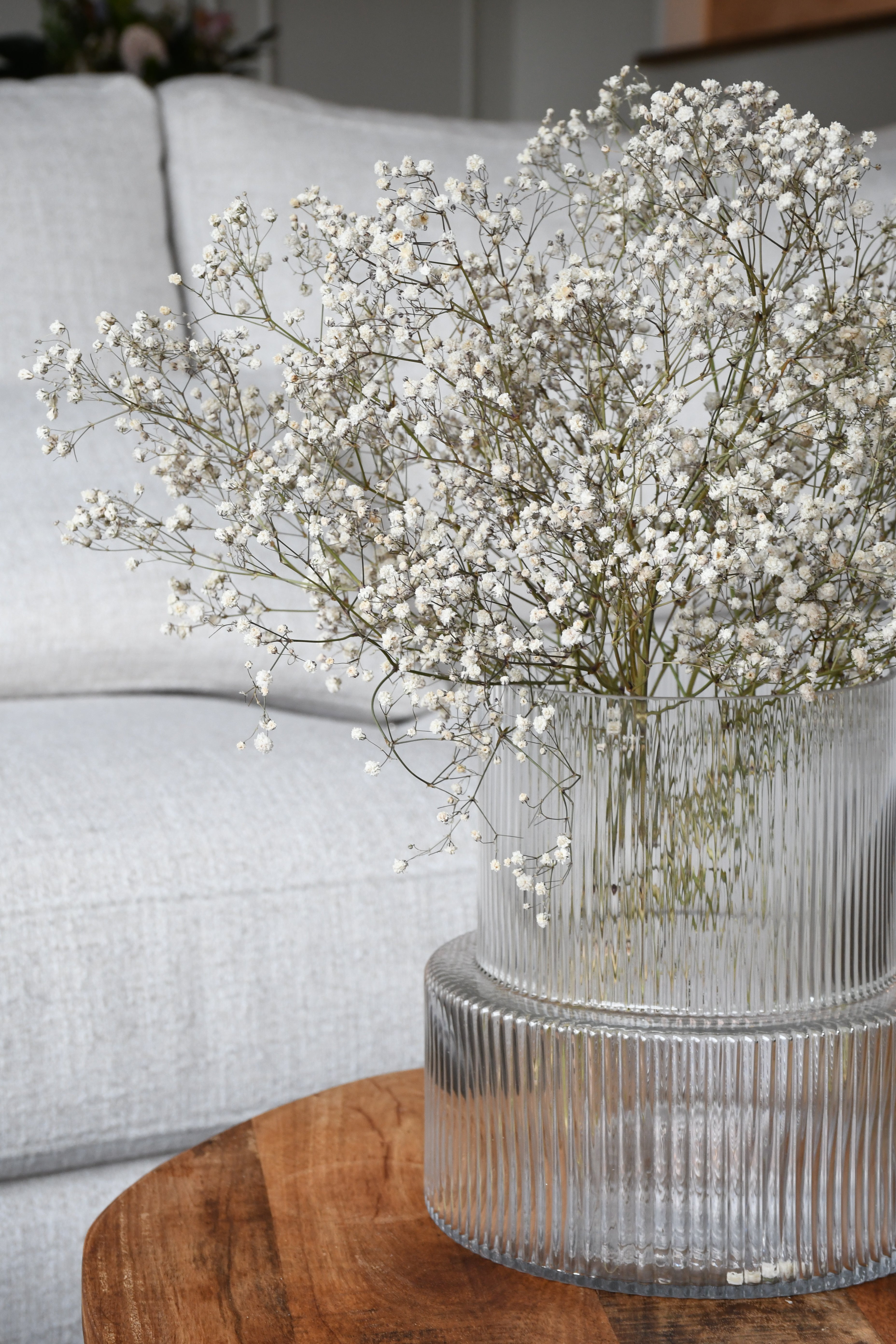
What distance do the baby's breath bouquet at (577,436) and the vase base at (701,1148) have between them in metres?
0.09

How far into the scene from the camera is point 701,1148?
0.58 metres

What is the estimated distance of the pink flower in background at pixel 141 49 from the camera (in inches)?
105

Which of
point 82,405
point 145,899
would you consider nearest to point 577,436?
point 145,899

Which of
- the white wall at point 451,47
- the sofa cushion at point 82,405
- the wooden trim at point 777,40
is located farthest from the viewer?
the white wall at point 451,47

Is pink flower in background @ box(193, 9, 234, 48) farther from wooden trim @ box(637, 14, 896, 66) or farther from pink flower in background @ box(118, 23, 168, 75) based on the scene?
wooden trim @ box(637, 14, 896, 66)

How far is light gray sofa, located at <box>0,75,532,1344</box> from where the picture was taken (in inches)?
37.8

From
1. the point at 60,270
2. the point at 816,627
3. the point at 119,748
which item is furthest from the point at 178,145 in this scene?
the point at 816,627

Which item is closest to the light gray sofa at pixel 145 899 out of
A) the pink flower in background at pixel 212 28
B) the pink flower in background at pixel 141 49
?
the pink flower in background at pixel 141 49

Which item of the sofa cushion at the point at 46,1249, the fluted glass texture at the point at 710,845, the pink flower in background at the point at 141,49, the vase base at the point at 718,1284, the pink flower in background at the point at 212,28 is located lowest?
the sofa cushion at the point at 46,1249

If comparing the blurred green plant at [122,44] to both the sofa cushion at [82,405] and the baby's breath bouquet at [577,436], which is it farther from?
the baby's breath bouquet at [577,436]

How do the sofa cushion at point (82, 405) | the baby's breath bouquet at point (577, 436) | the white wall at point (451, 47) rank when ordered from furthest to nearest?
the white wall at point (451, 47)
the sofa cushion at point (82, 405)
the baby's breath bouquet at point (577, 436)

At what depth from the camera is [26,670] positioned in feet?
4.21

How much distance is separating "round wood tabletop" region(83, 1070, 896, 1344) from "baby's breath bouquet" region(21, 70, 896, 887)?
195 millimetres

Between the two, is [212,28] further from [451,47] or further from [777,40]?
[451,47]
